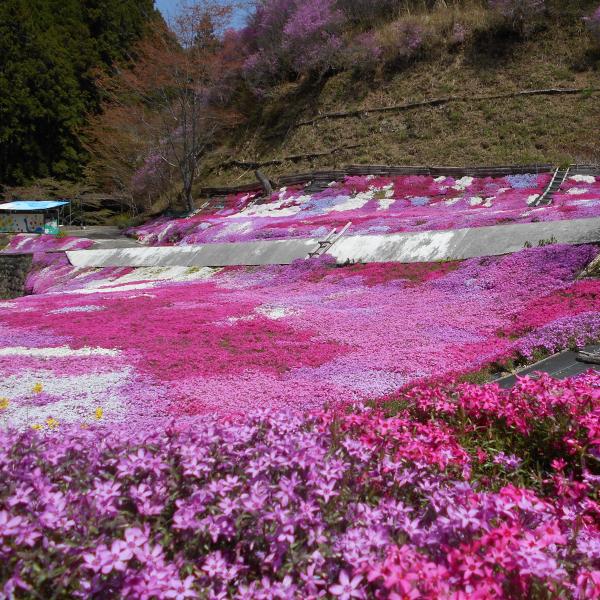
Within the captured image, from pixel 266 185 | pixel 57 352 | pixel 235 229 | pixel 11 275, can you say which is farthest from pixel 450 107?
pixel 57 352

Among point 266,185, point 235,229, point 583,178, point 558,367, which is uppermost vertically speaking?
point 558,367

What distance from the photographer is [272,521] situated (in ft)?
8.16

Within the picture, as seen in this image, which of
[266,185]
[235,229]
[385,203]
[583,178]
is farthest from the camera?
[266,185]

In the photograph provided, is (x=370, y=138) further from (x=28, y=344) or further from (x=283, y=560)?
(x=283, y=560)

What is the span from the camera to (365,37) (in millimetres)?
43188

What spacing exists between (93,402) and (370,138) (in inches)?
1344

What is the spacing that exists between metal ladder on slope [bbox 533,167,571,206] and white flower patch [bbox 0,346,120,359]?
18770 millimetres

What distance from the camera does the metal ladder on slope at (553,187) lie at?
849 inches

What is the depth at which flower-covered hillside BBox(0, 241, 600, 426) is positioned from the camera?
6918 millimetres

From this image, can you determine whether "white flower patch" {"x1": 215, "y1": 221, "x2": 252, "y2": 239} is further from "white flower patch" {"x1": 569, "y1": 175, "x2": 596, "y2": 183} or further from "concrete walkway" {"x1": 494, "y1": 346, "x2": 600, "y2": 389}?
"concrete walkway" {"x1": 494, "y1": 346, "x2": 600, "y2": 389}

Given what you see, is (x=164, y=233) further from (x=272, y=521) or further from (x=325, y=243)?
(x=272, y=521)

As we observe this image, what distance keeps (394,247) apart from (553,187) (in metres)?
12.1

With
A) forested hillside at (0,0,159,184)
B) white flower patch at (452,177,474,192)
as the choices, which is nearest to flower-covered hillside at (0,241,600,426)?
white flower patch at (452,177,474,192)

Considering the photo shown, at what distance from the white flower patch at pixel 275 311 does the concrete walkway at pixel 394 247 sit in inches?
181
